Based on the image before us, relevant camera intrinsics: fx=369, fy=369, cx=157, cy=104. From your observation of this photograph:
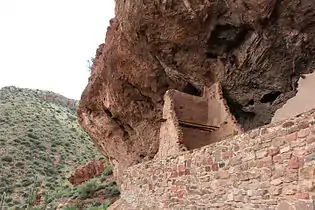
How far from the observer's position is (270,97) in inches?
375

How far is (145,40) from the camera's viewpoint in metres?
9.47

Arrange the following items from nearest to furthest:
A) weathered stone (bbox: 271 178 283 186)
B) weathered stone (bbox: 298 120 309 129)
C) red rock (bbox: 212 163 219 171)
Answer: weathered stone (bbox: 298 120 309 129), weathered stone (bbox: 271 178 283 186), red rock (bbox: 212 163 219 171)

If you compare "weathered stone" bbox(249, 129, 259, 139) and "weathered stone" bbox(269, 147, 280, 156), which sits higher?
"weathered stone" bbox(249, 129, 259, 139)

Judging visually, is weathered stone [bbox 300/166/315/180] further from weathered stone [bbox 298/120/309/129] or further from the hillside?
the hillside

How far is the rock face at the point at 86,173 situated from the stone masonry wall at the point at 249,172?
616 inches

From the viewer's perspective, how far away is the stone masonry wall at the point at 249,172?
154 inches

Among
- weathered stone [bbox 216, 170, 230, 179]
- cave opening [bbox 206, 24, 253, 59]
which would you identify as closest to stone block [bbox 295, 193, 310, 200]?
weathered stone [bbox 216, 170, 230, 179]

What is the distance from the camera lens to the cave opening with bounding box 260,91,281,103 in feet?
30.7

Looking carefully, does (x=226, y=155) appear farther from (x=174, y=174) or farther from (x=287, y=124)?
(x=174, y=174)

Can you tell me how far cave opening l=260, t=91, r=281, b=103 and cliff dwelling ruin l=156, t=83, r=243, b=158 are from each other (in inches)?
49.9

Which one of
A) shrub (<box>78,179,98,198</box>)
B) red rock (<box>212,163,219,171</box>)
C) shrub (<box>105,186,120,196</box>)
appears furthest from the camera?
shrub (<box>78,179,98,198</box>)

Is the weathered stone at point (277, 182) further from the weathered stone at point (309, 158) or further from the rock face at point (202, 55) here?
the rock face at point (202, 55)

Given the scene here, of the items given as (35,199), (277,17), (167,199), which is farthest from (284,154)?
(35,199)

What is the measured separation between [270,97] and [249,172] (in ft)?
17.4
